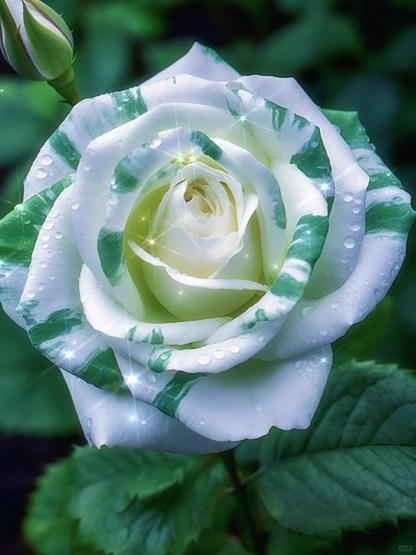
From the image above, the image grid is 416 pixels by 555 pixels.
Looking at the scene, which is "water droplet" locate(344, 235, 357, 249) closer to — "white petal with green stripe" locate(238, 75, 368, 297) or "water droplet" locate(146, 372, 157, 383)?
"white petal with green stripe" locate(238, 75, 368, 297)

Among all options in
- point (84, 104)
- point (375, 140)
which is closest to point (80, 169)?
point (84, 104)

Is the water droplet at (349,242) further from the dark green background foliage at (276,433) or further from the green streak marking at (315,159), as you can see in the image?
the dark green background foliage at (276,433)

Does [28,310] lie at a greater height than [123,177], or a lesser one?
lesser

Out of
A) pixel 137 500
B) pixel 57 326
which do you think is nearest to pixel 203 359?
pixel 57 326

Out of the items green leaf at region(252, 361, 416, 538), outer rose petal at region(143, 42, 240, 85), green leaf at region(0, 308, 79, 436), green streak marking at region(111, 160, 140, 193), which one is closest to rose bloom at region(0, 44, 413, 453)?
green streak marking at region(111, 160, 140, 193)

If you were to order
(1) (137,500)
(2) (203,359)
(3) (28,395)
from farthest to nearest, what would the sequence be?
(3) (28,395) < (1) (137,500) < (2) (203,359)

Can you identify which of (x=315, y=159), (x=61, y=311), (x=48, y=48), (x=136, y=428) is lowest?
(x=136, y=428)

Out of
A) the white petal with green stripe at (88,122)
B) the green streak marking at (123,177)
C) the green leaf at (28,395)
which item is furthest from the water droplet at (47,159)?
the green leaf at (28,395)

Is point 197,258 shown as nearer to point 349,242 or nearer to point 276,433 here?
point 349,242

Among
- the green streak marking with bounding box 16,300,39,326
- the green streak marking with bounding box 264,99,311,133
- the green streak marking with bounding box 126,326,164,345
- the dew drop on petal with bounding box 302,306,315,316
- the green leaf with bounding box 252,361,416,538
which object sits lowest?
the green leaf with bounding box 252,361,416,538
